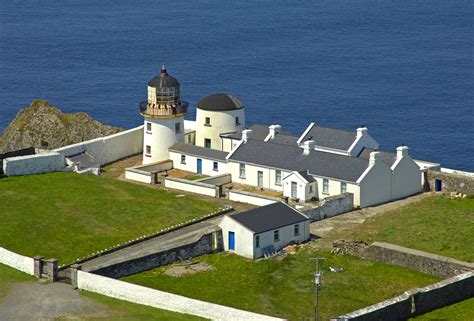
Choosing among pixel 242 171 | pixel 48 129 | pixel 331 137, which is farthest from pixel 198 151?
pixel 48 129

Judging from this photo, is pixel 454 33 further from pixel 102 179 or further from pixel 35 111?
pixel 102 179

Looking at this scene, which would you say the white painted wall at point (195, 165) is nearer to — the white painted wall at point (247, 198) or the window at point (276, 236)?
the white painted wall at point (247, 198)

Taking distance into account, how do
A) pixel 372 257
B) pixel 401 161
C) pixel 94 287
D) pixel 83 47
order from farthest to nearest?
pixel 83 47
pixel 401 161
pixel 372 257
pixel 94 287

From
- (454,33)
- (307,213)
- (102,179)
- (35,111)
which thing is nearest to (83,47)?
(454,33)

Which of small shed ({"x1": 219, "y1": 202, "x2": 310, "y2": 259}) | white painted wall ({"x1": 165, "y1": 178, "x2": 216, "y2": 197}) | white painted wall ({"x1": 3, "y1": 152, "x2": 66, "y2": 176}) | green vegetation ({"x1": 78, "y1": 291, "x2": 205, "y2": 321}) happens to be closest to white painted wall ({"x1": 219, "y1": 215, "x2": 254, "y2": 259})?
small shed ({"x1": 219, "y1": 202, "x2": 310, "y2": 259})

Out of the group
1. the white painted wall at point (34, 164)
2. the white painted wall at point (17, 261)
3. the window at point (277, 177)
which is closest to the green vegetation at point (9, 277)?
the white painted wall at point (17, 261)

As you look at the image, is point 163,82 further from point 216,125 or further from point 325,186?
point 325,186

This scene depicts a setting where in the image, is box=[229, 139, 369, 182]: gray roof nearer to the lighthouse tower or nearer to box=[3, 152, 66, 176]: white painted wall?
the lighthouse tower
